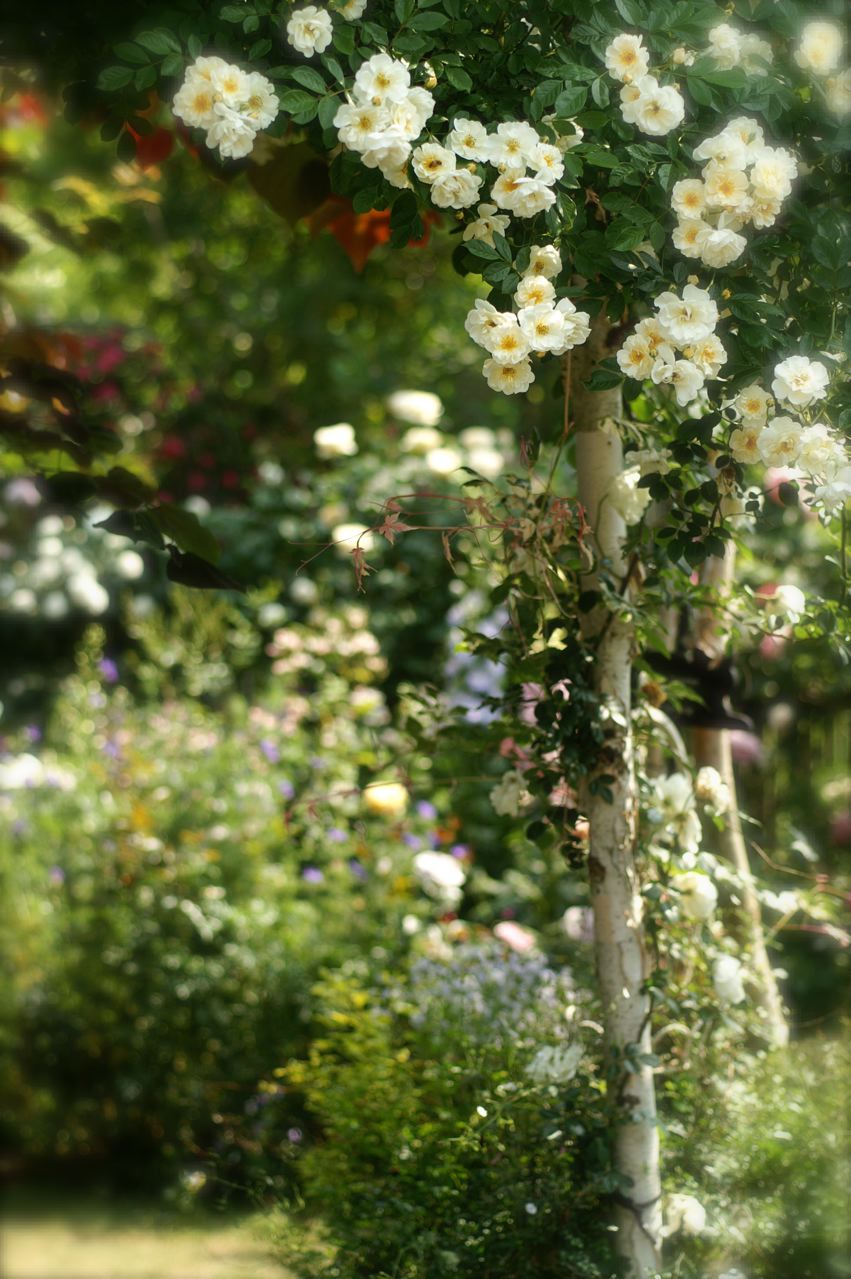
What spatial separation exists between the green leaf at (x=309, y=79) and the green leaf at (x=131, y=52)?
188 mm

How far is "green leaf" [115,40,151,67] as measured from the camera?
1.40 metres

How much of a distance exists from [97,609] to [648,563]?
3.96m

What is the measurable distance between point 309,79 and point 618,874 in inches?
44.9

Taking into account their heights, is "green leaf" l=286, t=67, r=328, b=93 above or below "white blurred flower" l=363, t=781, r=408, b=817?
above

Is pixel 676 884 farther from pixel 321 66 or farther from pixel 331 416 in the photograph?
pixel 331 416

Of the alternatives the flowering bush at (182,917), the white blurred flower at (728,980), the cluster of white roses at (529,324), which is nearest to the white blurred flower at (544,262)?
the cluster of white roses at (529,324)

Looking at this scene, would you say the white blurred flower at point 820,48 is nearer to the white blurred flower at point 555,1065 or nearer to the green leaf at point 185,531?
the green leaf at point 185,531

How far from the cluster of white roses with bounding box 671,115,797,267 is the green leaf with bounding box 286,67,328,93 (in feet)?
1.32

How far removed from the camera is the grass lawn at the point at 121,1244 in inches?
100

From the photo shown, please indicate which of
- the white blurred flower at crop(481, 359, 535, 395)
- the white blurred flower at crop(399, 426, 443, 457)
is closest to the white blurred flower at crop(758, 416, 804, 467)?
the white blurred flower at crop(481, 359, 535, 395)

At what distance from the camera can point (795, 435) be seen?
4.62 ft

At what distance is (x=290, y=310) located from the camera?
23.3 ft

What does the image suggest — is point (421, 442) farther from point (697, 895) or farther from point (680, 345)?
point (680, 345)

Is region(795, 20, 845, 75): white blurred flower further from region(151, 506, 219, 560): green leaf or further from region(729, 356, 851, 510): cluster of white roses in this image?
region(151, 506, 219, 560): green leaf
